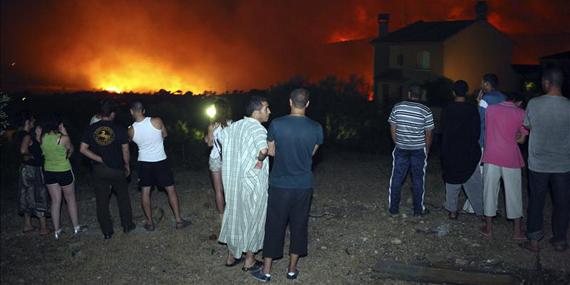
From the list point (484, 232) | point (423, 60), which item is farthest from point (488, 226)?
point (423, 60)

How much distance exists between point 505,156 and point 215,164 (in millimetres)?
3754

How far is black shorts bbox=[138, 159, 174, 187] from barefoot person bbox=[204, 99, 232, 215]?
0.66 metres

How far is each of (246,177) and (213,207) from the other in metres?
3.30

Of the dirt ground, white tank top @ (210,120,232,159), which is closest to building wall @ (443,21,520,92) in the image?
the dirt ground

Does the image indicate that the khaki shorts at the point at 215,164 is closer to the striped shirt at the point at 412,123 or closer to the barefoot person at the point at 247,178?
the barefoot person at the point at 247,178

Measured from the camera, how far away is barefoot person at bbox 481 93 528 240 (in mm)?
6824

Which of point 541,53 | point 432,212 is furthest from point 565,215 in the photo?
point 541,53

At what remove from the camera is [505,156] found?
6844mm

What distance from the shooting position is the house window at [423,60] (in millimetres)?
34625

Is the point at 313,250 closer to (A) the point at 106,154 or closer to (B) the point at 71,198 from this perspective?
(A) the point at 106,154

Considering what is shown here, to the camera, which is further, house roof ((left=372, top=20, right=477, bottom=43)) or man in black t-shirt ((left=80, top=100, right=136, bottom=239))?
house roof ((left=372, top=20, right=477, bottom=43))

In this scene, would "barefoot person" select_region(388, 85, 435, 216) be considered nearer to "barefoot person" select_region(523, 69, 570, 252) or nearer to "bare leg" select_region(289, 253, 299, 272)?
"barefoot person" select_region(523, 69, 570, 252)

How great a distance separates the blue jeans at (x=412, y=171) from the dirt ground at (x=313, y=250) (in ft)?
0.88

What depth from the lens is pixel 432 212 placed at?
8.37 metres
